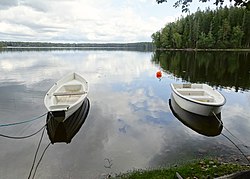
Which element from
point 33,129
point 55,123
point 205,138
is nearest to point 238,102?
point 205,138

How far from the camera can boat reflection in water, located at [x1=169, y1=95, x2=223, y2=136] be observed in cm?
988

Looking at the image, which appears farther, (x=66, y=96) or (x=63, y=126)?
(x=66, y=96)

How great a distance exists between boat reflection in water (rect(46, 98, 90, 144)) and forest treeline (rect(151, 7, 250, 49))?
82798 mm

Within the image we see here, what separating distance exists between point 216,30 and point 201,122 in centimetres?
8350

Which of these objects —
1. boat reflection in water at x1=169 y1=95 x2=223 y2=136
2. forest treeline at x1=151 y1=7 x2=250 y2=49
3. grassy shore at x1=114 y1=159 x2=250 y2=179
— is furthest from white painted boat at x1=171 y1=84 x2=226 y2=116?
forest treeline at x1=151 y1=7 x2=250 y2=49

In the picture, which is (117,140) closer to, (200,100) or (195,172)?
(195,172)

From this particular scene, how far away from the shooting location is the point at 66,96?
1306 centimetres

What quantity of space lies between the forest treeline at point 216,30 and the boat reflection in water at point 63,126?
8280cm

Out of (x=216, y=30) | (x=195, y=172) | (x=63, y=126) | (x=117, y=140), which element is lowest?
(x=117, y=140)

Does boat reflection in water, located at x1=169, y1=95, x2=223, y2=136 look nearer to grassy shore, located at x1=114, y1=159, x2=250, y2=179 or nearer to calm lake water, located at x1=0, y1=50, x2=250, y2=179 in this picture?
calm lake water, located at x1=0, y1=50, x2=250, y2=179

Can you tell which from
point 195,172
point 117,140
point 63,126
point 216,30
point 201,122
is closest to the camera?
point 195,172

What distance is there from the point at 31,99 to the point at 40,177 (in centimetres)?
975

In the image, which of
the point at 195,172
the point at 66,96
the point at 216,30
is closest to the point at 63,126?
the point at 66,96

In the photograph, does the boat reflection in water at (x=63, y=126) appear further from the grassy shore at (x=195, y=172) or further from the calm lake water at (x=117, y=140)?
the grassy shore at (x=195, y=172)
